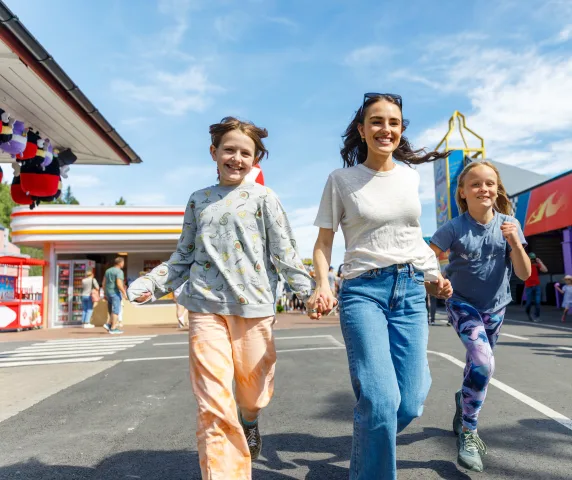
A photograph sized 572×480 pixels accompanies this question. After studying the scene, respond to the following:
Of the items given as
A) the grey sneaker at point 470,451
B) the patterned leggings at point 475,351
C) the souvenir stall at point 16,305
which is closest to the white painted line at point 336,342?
the patterned leggings at point 475,351

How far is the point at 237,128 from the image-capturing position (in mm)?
2922

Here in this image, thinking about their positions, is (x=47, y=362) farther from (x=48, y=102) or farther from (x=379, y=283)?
(x=379, y=283)

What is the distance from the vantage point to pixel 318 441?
3.63 metres

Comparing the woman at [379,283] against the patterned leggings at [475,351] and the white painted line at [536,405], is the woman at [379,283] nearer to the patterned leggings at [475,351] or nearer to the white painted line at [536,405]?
the patterned leggings at [475,351]

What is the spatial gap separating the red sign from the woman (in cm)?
1773

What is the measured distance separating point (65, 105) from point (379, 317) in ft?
22.0

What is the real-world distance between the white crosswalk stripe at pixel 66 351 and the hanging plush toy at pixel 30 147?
134 inches

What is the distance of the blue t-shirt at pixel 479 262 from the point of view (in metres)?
3.29

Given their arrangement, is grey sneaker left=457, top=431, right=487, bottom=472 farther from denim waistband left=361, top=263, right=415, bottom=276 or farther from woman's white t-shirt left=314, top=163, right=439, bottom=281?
denim waistband left=361, top=263, right=415, bottom=276

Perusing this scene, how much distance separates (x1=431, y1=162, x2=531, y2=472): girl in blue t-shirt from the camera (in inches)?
124

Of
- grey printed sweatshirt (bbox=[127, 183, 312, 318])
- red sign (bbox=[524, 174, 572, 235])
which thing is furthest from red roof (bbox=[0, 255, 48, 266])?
red sign (bbox=[524, 174, 572, 235])

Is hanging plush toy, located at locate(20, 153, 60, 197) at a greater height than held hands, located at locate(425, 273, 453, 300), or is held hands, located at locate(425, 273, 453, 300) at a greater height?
hanging plush toy, located at locate(20, 153, 60, 197)

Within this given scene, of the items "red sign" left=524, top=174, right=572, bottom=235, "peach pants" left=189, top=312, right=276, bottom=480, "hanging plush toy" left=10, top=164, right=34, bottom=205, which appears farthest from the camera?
"red sign" left=524, top=174, right=572, bottom=235

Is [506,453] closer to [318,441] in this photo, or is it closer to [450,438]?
[450,438]
